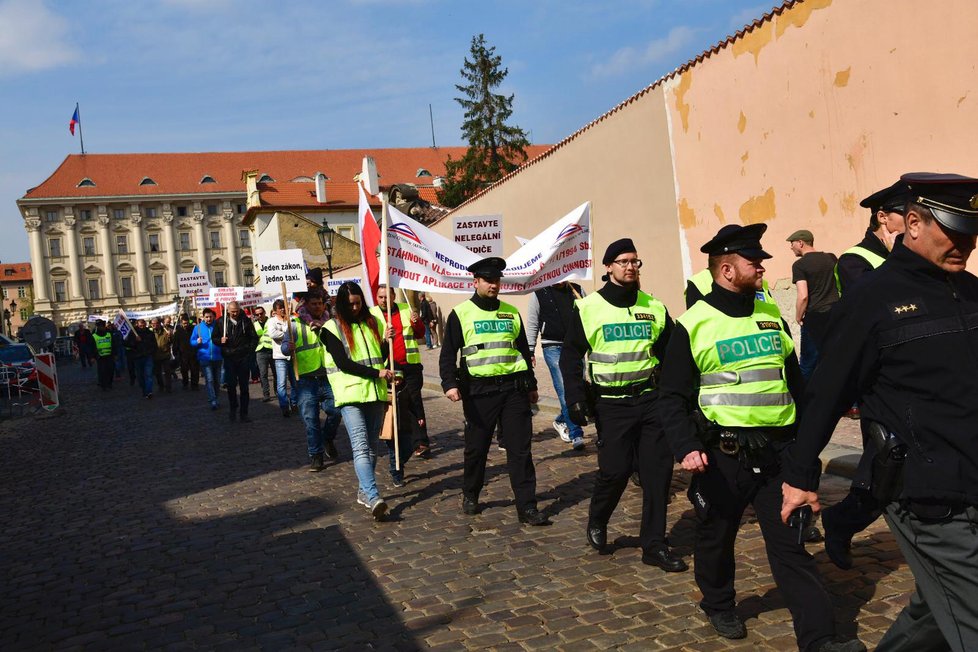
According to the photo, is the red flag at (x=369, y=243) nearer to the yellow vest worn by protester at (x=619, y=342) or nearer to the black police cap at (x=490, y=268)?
the black police cap at (x=490, y=268)

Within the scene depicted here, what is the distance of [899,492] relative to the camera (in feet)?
8.95

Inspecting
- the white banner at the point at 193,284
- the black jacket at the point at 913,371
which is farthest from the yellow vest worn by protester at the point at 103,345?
the black jacket at the point at 913,371

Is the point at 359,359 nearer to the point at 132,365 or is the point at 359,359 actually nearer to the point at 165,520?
the point at 165,520

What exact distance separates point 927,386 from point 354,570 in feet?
12.8

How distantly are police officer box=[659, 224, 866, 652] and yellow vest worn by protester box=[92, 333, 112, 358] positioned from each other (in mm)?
23806

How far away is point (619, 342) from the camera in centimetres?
562

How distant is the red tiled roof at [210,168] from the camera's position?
89.1 meters

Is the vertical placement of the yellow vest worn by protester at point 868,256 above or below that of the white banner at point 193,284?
below

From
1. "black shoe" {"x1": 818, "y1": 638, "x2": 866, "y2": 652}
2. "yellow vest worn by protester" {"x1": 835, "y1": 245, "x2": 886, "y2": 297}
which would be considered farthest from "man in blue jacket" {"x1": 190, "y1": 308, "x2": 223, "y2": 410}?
"black shoe" {"x1": 818, "y1": 638, "x2": 866, "y2": 652}

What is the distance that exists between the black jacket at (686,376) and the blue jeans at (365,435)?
3.41 m

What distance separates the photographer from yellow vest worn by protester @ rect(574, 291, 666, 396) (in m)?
5.59

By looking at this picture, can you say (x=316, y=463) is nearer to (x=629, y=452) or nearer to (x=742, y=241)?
(x=629, y=452)

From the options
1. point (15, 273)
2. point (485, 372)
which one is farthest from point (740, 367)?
point (15, 273)

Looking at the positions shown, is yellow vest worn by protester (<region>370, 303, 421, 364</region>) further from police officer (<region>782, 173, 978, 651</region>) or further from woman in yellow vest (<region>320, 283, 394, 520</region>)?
police officer (<region>782, 173, 978, 651</region>)
